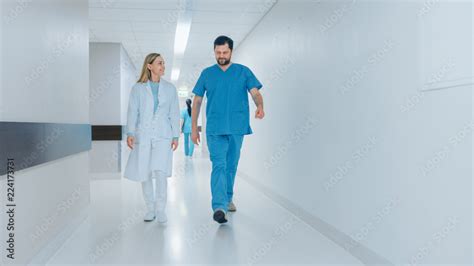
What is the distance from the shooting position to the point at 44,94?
8.13ft

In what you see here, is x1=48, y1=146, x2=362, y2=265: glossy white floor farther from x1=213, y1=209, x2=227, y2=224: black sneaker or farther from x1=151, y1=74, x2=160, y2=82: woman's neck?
x1=151, y1=74, x2=160, y2=82: woman's neck

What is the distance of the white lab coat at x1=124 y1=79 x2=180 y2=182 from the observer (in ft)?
11.4

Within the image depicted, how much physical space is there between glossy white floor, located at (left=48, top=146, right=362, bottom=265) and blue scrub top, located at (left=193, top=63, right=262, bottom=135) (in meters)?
0.83

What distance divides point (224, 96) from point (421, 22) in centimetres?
193

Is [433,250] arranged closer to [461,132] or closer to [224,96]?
[461,132]

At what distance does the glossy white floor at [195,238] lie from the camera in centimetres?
255

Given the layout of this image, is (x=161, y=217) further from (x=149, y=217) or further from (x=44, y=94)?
(x=44, y=94)

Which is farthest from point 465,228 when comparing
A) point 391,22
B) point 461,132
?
point 391,22

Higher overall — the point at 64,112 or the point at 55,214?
the point at 64,112

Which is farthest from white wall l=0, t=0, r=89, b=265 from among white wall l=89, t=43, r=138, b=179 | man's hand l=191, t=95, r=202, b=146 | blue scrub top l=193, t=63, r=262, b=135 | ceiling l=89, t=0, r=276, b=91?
white wall l=89, t=43, r=138, b=179

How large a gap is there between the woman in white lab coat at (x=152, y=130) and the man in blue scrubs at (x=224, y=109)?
25 centimetres

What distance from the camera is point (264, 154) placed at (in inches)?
211

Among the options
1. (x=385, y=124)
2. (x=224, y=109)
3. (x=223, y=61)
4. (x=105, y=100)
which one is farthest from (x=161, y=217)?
(x=105, y=100)

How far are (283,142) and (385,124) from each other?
213 cm
